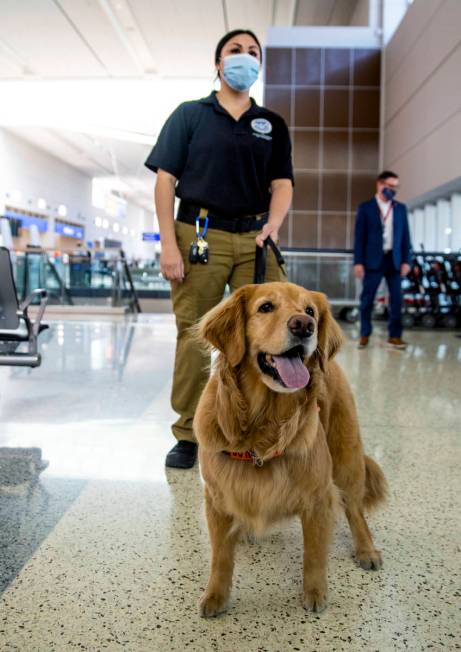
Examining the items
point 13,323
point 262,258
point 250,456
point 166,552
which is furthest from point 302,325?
point 13,323

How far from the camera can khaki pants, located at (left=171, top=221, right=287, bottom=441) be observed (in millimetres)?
2346

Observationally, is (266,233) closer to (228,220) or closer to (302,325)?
(228,220)

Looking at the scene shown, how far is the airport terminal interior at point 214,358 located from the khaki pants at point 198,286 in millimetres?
332

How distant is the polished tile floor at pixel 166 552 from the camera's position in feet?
4.09

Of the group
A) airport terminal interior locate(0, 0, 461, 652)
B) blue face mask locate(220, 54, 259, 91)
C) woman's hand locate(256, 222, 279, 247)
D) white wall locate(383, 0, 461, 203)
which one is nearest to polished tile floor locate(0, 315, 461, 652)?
airport terminal interior locate(0, 0, 461, 652)

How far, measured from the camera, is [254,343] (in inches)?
54.9

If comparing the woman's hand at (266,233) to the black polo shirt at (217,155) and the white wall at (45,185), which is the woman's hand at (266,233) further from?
the white wall at (45,185)

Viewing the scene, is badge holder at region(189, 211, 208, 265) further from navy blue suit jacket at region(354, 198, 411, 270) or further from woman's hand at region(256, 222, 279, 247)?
navy blue suit jacket at region(354, 198, 411, 270)

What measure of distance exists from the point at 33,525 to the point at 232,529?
82 centimetres

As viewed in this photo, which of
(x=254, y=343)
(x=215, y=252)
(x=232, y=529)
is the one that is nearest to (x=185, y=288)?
(x=215, y=252)

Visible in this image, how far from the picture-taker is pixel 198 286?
239cm

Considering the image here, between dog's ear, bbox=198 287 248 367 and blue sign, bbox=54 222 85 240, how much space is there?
28.9 metres

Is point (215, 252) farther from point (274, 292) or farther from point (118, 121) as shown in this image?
point (118, 121)

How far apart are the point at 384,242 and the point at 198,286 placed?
170 inches
